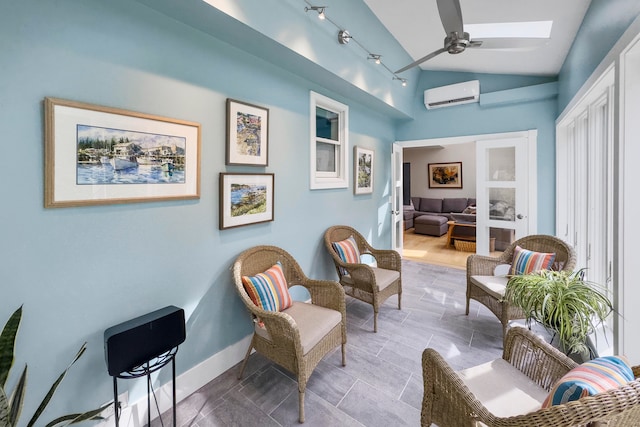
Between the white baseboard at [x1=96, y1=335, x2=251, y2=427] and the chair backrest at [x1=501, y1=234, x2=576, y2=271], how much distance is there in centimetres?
274

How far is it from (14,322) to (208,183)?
Answer: 1.16 metres

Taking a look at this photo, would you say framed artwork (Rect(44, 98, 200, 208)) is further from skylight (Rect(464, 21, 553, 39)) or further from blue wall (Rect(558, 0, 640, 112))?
skylight (Rect(464, 21, 553, 39))

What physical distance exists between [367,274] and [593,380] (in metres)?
1.85

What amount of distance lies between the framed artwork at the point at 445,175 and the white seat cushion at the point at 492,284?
6545mm

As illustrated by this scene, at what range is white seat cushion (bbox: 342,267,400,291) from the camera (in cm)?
271

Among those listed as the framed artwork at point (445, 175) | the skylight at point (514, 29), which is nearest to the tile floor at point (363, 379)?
the skylight at point (514, 29)

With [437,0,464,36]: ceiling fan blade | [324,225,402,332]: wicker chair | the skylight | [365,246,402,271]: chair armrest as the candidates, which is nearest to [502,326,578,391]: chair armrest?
[324,225,402,332]: wicker chair

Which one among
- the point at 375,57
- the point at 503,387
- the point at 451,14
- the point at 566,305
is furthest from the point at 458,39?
the point at 503,387

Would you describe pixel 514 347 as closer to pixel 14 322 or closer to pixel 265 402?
pixel 265 402

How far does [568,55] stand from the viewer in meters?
2.90

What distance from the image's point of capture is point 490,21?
Result: 107 inches

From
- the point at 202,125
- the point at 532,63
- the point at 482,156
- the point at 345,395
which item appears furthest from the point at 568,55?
the point at 345,395

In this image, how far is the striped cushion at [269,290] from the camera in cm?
196

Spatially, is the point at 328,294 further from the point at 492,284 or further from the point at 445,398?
the point at 492,284
